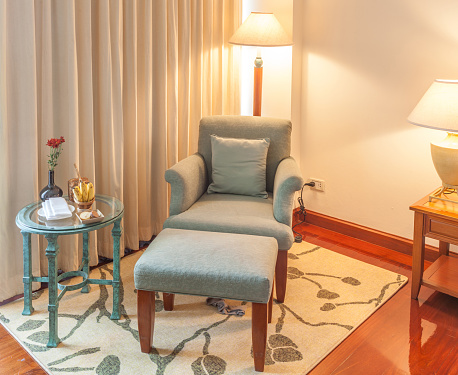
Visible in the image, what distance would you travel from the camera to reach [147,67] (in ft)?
10.7

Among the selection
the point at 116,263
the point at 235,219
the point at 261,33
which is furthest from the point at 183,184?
the point at 261,33

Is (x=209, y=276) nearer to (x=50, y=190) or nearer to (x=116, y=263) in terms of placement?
(x=116, y=263)

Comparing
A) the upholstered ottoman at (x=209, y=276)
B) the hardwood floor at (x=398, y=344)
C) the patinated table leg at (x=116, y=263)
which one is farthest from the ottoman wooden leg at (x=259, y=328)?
the patinated table leg at (x=116, y=263)

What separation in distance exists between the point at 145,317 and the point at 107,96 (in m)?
1.40

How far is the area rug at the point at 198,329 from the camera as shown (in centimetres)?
229

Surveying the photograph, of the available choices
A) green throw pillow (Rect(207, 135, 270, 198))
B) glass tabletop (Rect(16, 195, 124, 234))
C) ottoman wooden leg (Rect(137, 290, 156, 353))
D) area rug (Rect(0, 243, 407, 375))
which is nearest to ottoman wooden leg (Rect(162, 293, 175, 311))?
area rug (Rect(0, 243, 407, 375))

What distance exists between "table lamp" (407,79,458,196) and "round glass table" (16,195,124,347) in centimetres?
160

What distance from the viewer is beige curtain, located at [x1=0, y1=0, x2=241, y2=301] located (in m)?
2.69

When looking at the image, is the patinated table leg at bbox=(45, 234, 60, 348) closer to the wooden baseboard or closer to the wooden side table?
the wooden side table

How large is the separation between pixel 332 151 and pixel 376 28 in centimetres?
90

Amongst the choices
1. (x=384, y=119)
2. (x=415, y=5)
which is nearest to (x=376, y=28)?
(x=415, y=5)

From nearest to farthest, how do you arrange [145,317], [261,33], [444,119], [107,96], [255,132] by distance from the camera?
[145,317] < [444,119] < [107,96] < [255,132] < [261,33]

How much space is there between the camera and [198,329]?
2.56m

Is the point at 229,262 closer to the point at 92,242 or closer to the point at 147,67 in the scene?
the point at 92,242
